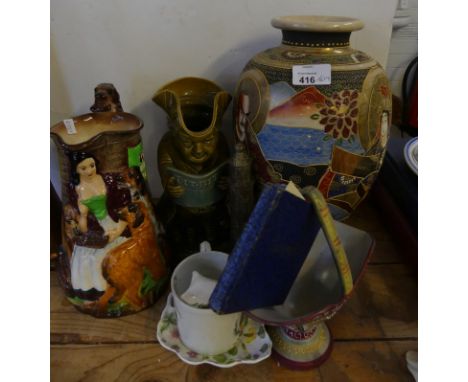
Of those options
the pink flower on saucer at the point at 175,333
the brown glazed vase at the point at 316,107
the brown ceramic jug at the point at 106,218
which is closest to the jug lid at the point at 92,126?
the brown ceramic jug at the point at 106,218

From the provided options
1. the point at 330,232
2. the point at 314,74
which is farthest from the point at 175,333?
the point at 314,74

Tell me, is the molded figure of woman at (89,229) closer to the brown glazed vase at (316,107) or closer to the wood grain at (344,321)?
the wood grain at (344,321)

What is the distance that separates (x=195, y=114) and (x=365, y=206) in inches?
17.1

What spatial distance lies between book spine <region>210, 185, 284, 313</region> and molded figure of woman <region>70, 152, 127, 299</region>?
0.20 metres

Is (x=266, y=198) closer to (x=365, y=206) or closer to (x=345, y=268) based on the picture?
(x=345, y=268)

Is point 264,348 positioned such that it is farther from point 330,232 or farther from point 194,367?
point 330,232

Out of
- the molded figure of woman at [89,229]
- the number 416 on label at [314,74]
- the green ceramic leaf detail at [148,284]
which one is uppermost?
the number 416 on label at [314,74]

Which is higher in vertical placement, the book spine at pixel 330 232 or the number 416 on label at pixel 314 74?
the number 416 on label at pixel 314 74

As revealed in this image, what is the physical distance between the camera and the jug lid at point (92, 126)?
529 mm

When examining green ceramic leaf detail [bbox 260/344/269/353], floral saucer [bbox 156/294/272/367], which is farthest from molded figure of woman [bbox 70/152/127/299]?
green ceramic leaf detail [bbox 260/344/269/353]

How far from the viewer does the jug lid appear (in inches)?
20.8

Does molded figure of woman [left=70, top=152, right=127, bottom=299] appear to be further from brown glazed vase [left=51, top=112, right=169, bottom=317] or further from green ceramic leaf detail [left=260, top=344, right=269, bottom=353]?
green ceramic leaf detail [left=260, top=344, right=269, bottom=353]

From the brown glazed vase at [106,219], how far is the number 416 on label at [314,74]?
0.23 meters

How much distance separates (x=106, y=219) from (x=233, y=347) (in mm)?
243
